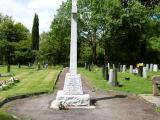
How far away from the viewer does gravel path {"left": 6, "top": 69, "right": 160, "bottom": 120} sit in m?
15.5

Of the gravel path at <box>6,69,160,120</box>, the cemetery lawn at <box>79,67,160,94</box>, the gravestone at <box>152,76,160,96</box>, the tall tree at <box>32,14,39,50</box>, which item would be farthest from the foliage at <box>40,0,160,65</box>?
the gravel path at <box>6,69,160,120</box>

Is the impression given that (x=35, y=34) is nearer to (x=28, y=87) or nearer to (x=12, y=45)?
(x=12, y=45)

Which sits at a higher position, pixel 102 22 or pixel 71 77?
pixel 102 22

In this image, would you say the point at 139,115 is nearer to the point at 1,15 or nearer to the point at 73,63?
the point at 73,63

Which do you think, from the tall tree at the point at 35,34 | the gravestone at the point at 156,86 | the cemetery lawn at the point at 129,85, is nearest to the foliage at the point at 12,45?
the tall tree at the point at 35,34

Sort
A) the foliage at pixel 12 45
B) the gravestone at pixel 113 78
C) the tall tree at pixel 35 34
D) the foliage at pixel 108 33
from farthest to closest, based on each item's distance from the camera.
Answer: the tall tree at pixel 35 34, the foliage at pixel 12 45, the foliage at pixel 108 33, the gravestone at pixel 113 78

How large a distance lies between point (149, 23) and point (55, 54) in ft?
63.8

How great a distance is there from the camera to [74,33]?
19047mm

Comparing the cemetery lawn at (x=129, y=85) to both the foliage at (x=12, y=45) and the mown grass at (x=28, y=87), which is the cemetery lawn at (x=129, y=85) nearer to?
the mown grass at (x=28, y=87)

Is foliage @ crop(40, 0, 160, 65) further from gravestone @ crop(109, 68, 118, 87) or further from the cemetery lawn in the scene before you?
gravestone @ crop(109, 68, 118, 87)

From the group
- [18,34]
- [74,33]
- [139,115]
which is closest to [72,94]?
[74,33]

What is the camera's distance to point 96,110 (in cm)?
1734

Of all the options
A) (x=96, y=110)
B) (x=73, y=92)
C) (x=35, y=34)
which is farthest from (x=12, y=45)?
(x=96, y=110)

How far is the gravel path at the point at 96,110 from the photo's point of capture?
15.5m
